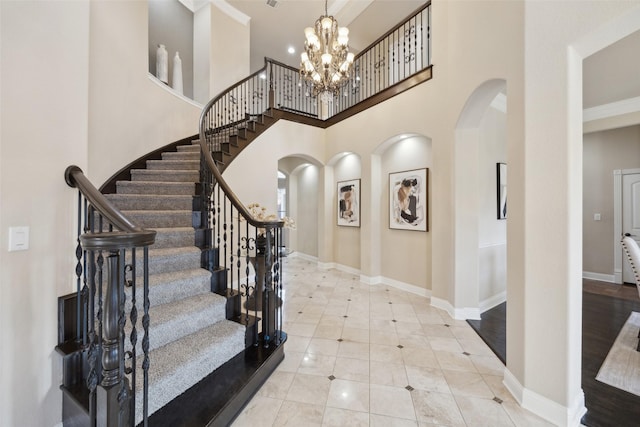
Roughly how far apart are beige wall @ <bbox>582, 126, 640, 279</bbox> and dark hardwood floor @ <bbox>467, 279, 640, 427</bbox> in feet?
1.86

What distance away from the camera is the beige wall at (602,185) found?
15.8ft

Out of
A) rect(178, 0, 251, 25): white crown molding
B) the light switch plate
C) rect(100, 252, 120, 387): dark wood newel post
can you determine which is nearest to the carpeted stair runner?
rect(100, 252, 120, 387): dark wood newel post

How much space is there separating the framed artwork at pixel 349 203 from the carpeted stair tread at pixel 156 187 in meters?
3.26

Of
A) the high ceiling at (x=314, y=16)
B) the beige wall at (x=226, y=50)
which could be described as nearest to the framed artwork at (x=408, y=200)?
the high ceiling at (x=314, y=16)

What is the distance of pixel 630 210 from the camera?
4738 mm

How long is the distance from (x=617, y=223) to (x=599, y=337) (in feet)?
11.5

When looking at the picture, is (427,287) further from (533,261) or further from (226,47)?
(226,47)

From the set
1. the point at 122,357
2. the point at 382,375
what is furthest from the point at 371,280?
the point at 122,357

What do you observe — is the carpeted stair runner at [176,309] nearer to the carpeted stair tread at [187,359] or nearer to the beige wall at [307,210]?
the carpeted stair tread at [187,359]

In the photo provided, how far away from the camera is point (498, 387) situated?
206 cm

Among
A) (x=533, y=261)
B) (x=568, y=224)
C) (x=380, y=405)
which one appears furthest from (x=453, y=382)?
(x=568, y=224)

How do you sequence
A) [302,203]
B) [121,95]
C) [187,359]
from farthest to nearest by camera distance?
[302,203]
[121,95]
[187,359]

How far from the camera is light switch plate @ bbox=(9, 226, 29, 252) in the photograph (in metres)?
1.35

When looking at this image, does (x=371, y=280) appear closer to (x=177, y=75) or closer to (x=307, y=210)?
(x=307, y=210)
